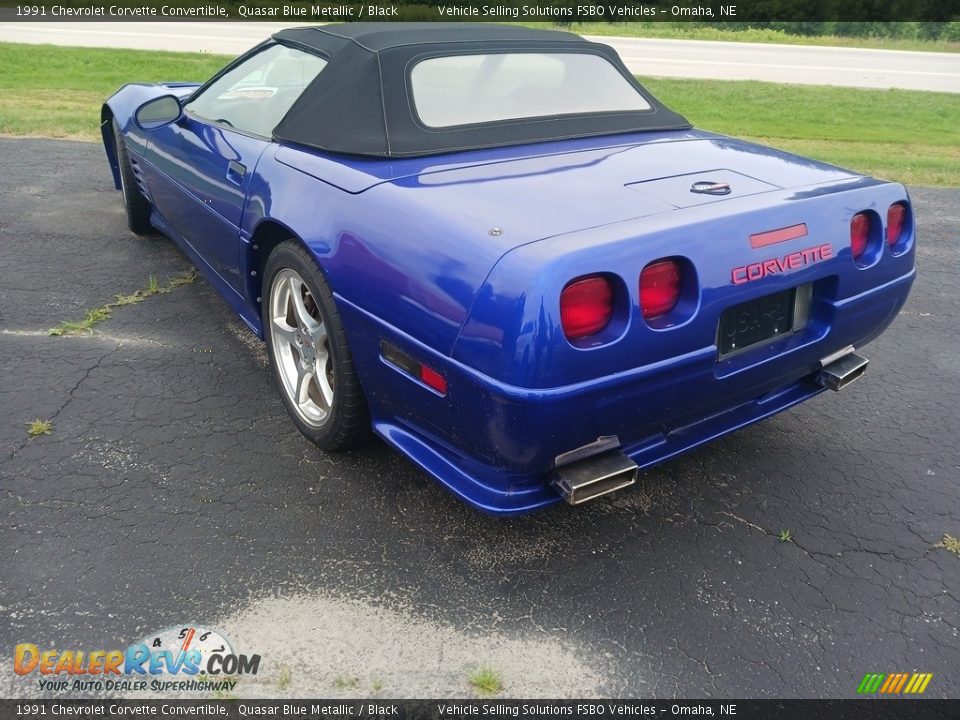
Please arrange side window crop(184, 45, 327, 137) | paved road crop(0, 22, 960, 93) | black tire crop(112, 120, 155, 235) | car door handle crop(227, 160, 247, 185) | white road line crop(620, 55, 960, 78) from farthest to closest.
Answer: white road line crop(620, 55, 960, 78)
paved road crop(0, 22, 960, 93)
black tire crop(112, 120, 155, 235)
side window crop(184, 45, 327, 137)
car door handle crop(227, 160, 247, 185)

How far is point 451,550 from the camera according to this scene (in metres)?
2.39

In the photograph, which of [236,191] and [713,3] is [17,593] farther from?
[713,3]

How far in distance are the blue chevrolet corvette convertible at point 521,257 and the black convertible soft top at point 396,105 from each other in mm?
11

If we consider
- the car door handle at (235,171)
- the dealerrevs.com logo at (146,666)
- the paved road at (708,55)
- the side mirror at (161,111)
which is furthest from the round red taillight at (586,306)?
the paved road at (708,55)

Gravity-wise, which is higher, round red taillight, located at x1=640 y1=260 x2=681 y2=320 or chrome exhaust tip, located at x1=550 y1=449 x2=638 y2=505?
round red taillight, located at x1=640 y1=260 x2=681 y2=320

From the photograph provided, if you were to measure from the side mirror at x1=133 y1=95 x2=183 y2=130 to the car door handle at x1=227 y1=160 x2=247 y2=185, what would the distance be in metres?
0.89

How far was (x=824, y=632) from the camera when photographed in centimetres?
211

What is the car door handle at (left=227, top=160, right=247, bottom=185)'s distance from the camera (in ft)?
9.76

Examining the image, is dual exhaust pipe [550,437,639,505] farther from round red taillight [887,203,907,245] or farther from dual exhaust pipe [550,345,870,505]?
round red taillight [887,203,907,245]

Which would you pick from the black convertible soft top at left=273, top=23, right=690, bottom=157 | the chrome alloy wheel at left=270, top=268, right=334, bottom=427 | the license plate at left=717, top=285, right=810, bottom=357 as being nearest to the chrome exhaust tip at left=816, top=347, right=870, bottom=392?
the license plate at left=717, top=285, right=810, bottom=357

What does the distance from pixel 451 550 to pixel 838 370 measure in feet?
4.84

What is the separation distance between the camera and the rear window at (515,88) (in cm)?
280

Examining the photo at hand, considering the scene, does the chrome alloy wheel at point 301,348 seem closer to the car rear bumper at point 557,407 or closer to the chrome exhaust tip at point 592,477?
the car rear bumper at point 557,407

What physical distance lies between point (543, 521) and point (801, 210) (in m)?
1.27
